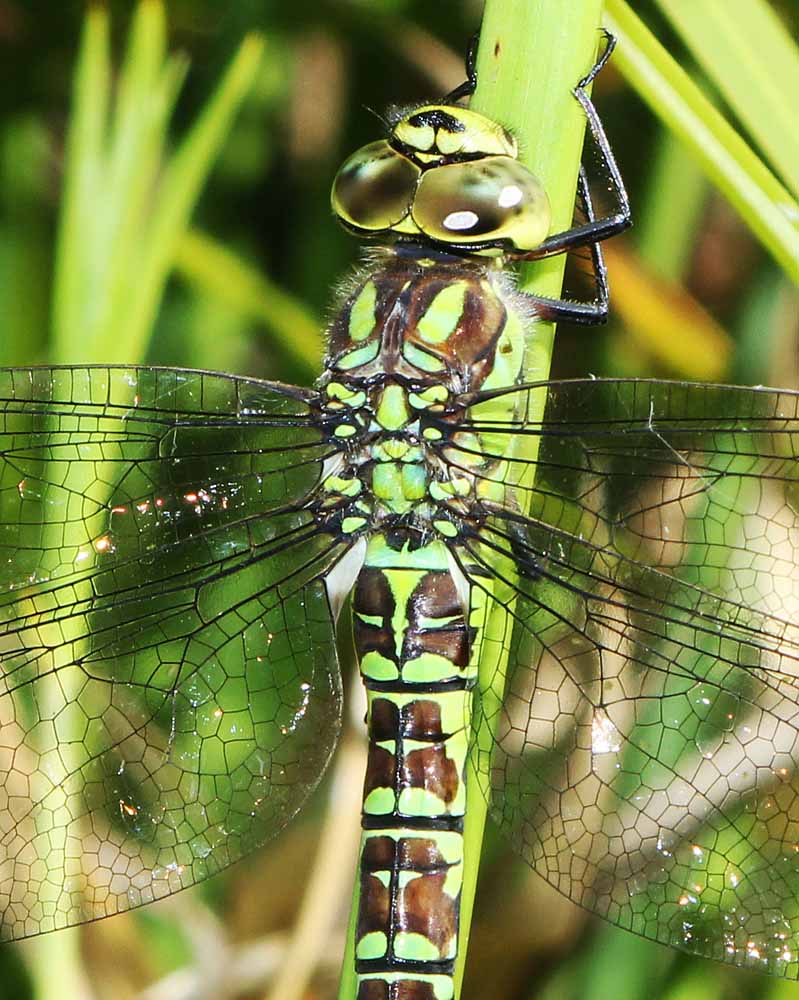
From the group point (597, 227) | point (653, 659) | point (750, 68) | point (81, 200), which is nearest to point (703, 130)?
point (750, 68)

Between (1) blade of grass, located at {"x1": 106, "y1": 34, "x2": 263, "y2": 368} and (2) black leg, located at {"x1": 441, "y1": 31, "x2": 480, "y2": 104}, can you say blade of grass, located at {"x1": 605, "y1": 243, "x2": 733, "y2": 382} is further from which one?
(1) blade of grass, located at {"x1": 106, "y1": 34, "x2": 263, "y2": 368}

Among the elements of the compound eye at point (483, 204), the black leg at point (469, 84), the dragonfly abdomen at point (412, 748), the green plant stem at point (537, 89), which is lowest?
the dragonfly abdomen at point (412, 748)

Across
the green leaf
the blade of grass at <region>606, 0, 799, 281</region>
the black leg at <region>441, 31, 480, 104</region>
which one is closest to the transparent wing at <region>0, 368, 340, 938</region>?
the green leaf

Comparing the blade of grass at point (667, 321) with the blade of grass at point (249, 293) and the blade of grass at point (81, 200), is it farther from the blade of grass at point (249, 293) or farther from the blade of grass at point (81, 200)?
the blade of grass at point (81, 200)

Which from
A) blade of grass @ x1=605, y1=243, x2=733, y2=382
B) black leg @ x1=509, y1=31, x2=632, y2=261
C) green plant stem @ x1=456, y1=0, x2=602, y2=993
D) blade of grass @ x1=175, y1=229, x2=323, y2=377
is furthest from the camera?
blade of grass @ x1=175, y1=229, x2=323, y2=377

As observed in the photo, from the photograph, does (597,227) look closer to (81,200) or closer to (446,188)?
(446,188)

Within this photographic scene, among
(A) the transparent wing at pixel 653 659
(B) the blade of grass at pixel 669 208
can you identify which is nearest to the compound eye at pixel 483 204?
(A) the transparent wing at pixel 653 659
